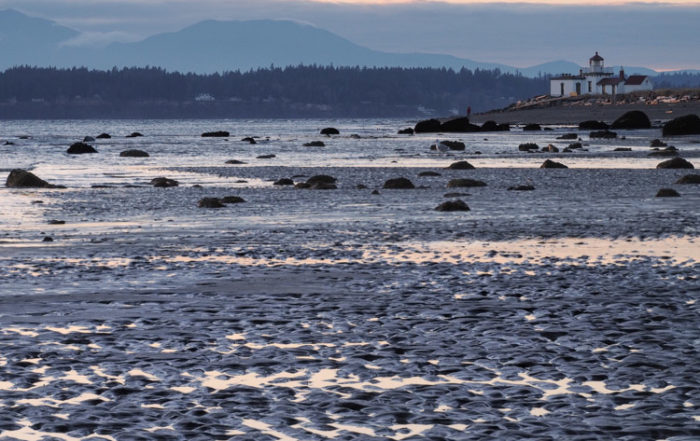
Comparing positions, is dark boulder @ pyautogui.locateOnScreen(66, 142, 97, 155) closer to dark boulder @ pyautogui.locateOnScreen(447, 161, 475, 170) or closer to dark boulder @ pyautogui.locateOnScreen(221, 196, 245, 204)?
dark boulder @ pyautogui.locateOnScreen(447, 161, 475, 170)

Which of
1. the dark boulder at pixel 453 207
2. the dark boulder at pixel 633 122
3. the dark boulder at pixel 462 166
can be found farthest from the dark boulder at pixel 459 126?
the dark boulder at pixel 453 207

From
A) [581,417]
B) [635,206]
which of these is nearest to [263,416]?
[581,417]

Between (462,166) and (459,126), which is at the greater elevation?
(462,166)

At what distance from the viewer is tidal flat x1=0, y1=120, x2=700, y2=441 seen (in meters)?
6.99

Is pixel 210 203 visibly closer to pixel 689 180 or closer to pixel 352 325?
pixel 689 180

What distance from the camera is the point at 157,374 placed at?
26.8 ft

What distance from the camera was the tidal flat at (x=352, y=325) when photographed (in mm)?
6988

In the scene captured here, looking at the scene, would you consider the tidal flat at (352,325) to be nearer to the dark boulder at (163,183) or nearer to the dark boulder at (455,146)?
the dark boulder at (163,183)

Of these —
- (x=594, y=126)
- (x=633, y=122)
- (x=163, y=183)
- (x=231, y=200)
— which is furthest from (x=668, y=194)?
(x=594, y=126)

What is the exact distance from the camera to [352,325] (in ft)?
33.2

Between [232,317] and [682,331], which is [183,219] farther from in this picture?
[682,331]

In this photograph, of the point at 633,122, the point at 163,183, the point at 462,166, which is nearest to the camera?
the point at 163,183

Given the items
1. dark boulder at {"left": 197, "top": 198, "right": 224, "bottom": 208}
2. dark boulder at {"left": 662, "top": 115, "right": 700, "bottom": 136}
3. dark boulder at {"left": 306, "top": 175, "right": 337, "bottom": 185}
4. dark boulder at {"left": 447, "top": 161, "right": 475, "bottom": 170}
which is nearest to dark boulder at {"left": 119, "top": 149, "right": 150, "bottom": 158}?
dark boulder at {"left": 447, "top": 161, "right": 475, "bottom": 170}

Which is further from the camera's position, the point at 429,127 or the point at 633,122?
the point at 429,127
